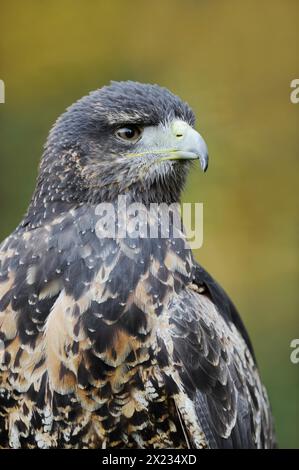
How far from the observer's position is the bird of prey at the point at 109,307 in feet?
12.3

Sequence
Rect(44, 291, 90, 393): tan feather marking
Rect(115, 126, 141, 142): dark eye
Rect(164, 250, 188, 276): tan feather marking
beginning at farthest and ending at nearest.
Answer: Rect(115, 126, 141, 142): dark eye
Rect(164, 250, 188, 276): tan feather marking
Rect(44, 291, 90, 393): tan feather marking

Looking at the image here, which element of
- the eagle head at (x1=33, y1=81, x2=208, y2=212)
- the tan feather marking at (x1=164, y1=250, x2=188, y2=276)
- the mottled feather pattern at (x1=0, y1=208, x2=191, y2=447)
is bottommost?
the mottled feather pattern at (x1=0, y1=208, x2=191, y2=447)

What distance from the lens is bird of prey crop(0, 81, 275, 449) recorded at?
12.3 ft

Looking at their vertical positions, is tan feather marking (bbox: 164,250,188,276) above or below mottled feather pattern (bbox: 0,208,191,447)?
above

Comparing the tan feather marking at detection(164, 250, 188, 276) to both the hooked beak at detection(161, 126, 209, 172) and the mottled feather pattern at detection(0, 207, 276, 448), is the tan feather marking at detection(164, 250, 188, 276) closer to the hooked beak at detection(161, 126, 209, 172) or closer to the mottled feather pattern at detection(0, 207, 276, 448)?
the mottled feather pattern at detection(0, 207, 276, 448)

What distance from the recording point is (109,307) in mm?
3752

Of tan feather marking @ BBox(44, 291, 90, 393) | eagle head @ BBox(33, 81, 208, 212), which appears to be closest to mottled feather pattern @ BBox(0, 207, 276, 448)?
tan feather marking @ BBox(44, 291, 90, 393)

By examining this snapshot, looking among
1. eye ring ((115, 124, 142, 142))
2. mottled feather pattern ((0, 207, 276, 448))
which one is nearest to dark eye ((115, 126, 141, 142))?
eye ring ((115, 124, 142, 142))

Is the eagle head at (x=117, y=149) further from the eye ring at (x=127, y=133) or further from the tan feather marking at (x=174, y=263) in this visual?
the tan feather marking at (x=174, y=263)

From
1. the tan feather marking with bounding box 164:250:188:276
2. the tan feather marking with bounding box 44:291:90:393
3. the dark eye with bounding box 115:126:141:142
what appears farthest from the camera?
the dark eye with bounding box 115:126:141:142

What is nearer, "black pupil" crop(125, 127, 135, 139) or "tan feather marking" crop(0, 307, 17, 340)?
"tan feather marking" crop(0, 307, 17, 340)

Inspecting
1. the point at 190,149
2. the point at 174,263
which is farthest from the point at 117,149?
the point at 174,263

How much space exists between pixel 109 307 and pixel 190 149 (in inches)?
32.0

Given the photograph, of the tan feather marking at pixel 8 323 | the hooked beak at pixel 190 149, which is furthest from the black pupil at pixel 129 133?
the tan feather marking at pixel 8 323
